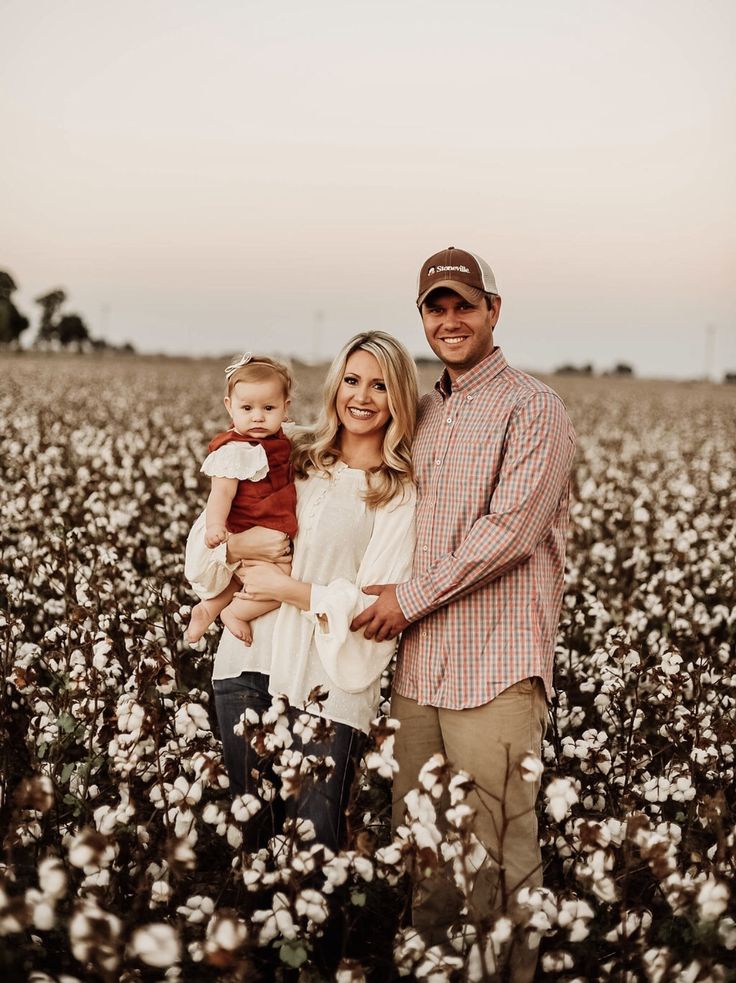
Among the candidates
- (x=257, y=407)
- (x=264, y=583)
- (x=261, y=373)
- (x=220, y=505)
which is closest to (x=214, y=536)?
(x=220, y=505)

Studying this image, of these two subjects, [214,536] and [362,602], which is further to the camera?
[214,536]

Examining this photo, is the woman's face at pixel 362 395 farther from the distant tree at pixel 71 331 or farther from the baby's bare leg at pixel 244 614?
the distant tree at pixel 71 331

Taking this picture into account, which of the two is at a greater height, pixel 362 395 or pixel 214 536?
pixel 362 395

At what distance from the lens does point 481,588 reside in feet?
10.5

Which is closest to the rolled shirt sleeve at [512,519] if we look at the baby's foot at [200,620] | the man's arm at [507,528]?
the man's arm at [507,528]

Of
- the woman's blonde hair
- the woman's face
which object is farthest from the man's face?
the woman's face

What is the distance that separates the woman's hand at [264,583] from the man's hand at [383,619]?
11.7 inches

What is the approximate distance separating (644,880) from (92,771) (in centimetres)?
249

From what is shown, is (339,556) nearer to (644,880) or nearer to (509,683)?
(509,683)

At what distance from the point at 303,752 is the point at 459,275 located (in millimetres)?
1856

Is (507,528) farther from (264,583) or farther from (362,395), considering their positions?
(264,583)

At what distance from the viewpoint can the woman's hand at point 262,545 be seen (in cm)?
330

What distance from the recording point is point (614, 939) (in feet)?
9.21

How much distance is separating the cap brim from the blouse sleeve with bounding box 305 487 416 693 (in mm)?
784
